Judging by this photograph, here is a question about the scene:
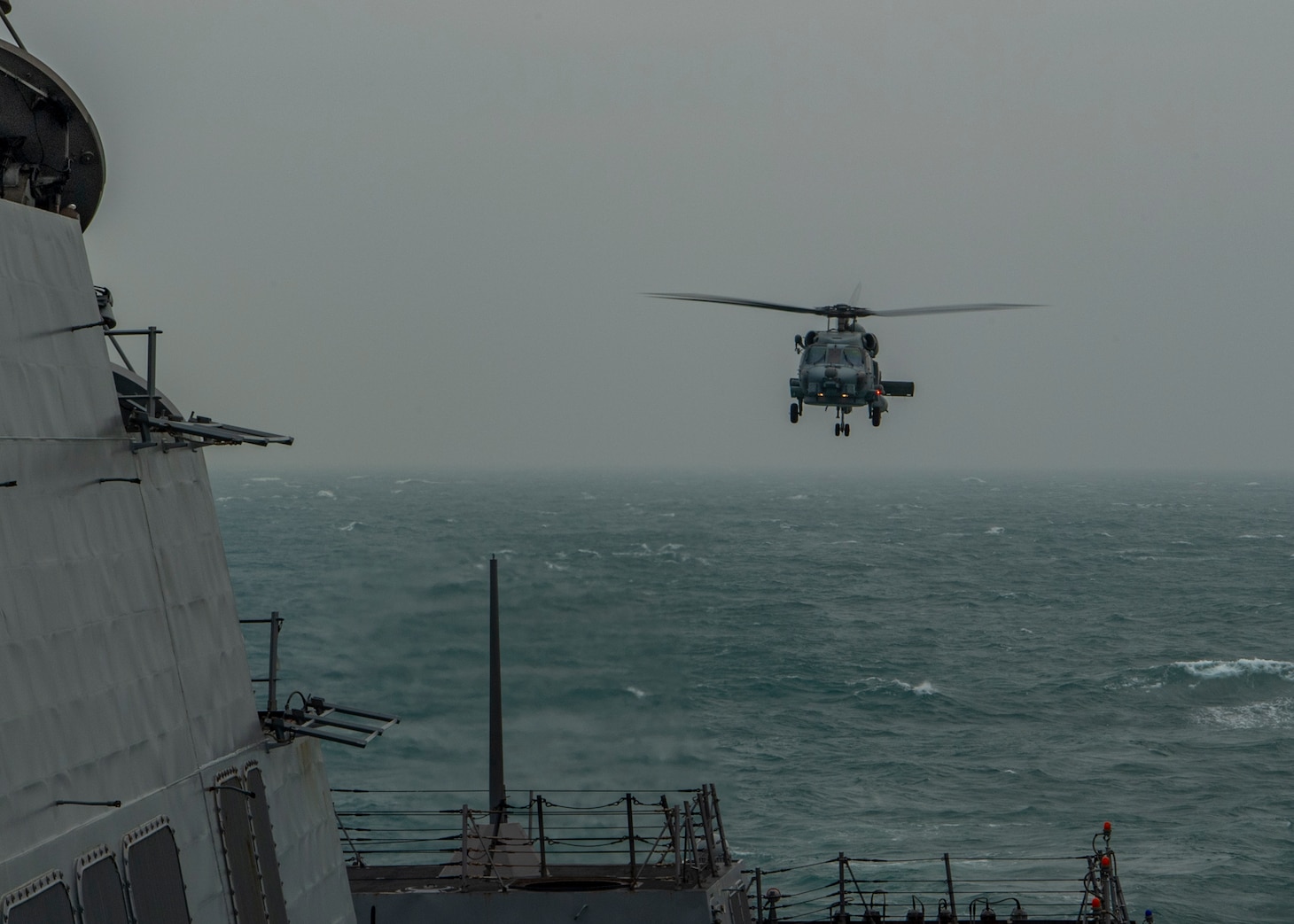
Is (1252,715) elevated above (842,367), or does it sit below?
below

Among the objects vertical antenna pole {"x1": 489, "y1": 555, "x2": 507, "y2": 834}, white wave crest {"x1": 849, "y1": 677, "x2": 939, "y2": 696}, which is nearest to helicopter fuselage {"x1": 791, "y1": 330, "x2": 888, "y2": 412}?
vertical antenna pole {"x1": 489, "y1": 555, "x2": 507, "y2": 834}

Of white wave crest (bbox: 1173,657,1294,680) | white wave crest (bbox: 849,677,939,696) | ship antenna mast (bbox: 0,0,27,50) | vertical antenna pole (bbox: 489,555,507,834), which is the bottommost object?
white wave crest (bbox: 1173,657,1294,680)

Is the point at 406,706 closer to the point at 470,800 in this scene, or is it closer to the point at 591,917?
the point at 470,800

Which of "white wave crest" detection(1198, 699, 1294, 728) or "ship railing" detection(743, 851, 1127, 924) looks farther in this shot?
"white wave crest" detection(1198, 699, 1294, 728)

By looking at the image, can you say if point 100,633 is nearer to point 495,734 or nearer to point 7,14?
point 7,14

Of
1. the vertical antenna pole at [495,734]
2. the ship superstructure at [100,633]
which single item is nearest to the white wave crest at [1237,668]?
the vertical antenna pole at [495,734]

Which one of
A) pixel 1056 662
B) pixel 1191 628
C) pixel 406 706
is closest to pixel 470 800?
pixel 406 706

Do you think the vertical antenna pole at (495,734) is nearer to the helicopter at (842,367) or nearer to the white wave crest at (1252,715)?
the helicopter at (842,367)

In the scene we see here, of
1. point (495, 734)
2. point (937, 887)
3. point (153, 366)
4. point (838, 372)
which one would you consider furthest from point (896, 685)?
point (153, 366)

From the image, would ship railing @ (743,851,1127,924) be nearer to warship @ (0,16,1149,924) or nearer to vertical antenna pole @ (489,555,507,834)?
vertical antenna pole @ (489,555,507,834)
